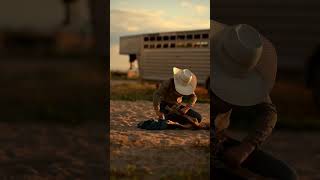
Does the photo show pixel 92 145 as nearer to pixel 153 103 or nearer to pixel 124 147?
pixel 124 147

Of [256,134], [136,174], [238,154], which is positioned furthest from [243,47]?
[136,174]

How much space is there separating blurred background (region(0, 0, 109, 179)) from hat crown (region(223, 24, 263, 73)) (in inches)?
33.8

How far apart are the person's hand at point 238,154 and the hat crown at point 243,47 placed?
56 cm

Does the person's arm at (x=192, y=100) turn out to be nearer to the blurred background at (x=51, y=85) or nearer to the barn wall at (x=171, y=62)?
the barn wall at (x=171, y=62)

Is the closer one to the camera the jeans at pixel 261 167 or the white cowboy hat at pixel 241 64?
the white cowboy hat at pixel 241 64

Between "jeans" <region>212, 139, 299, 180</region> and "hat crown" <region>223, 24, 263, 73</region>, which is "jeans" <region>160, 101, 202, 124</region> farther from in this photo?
"hat crown" <region>223, 24, 263, 73</region>

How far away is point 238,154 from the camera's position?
10.5 ft

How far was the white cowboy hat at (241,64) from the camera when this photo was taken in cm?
307

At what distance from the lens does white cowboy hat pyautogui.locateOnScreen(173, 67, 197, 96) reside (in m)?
3.04

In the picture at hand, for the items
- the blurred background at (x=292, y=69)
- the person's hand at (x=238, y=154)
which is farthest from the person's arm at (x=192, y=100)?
the person's hand at (x=238, y=154)

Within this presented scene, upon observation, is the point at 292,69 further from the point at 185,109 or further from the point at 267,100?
the point at 185,109

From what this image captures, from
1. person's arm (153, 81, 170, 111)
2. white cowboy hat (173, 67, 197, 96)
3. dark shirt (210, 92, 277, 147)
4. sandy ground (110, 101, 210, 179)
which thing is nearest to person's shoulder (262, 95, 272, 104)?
dark shirt (210, 92, 277, 147)

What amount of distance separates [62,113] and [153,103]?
631mm

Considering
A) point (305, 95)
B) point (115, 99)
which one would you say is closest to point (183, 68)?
point (115, 99)
